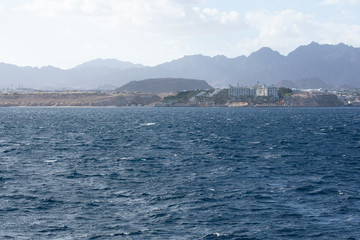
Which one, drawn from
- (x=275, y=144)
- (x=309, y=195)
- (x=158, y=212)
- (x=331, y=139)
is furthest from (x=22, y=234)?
(x=331, y=139)

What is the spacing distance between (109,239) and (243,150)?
43.0 meters

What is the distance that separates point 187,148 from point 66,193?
34.1 m

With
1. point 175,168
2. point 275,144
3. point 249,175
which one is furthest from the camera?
point 275,144

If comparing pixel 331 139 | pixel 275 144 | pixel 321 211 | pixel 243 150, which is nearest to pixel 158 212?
pixel 321 211

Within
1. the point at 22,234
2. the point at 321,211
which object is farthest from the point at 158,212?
the point at 321,211

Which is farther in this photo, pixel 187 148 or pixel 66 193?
pixel 187 148

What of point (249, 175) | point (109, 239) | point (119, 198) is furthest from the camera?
point (249, 175)

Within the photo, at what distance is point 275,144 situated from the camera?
7681 cm

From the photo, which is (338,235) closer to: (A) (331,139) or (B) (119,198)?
(B) (119,198)

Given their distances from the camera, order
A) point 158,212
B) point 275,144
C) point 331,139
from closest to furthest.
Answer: point 158,212
point 275,144
point 331,139

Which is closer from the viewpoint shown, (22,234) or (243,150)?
(22,234)

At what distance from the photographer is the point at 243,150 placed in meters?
67.8

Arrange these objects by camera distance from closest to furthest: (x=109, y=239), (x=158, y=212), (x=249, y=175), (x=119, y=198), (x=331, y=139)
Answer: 1. (x=109, y=239)
2. (x=158, y=212)
3. (x=119, y=198)
4. (x=249, y=175)
5. (x=331, y=139)

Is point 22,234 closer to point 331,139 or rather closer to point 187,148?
point 187,148
